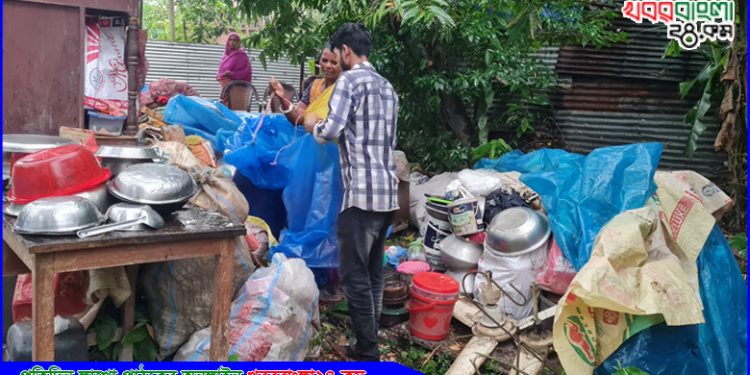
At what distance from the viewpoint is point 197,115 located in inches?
208

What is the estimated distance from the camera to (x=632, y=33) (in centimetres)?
672

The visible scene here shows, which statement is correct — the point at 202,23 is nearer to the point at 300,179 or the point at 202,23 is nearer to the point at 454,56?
the point at 454,56

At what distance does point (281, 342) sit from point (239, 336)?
0.20 m

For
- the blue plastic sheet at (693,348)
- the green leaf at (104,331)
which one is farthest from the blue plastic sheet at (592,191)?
the green leaf at (104,331)

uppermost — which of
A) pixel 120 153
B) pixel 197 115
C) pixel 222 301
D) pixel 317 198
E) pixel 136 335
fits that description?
pixel 197 115

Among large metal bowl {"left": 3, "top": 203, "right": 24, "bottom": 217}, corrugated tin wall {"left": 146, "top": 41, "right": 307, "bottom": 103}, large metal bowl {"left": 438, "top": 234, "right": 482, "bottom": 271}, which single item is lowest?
large metal bowl {"left": 438, "top": 234, "right": 482, "bottom": 271}

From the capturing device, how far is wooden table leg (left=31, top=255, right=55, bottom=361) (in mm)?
2223

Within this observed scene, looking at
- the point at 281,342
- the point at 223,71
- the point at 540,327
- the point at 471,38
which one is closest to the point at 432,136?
the point at 471,38

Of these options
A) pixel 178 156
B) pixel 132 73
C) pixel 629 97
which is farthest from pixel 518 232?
pixel 629 97

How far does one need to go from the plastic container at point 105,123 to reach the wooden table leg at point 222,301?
2.33m

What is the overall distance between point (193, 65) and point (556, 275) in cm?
1099

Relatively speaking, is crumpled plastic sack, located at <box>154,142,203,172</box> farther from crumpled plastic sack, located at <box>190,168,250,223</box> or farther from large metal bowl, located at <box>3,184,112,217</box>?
large metal bowl, located at <box>3,184,112,217</box>

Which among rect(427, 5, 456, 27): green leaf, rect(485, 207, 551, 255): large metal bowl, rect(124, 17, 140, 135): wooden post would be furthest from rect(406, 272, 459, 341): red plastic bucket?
rect(124, 17, 140, 135): wooden post

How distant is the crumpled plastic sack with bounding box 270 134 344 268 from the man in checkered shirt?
2.68ft
